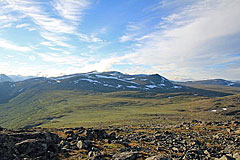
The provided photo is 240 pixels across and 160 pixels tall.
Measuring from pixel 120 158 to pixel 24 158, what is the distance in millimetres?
9746

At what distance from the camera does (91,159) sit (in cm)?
1803

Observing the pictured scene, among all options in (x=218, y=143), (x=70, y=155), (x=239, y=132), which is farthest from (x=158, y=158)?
(x=239, y=132)

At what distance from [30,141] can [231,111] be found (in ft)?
486

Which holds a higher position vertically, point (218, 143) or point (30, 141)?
point (30, 141)

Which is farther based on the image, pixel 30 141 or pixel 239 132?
pixel 239 132

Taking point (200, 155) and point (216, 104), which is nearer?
point (200, 155)

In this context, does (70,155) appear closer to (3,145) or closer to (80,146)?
(80,146)

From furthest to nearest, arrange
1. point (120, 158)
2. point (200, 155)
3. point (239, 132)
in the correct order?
point (239, 132), point (200, 155), point (120, 158)

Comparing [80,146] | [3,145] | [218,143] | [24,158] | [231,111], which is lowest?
[231,111]

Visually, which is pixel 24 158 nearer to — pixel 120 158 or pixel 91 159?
pixel 91 159

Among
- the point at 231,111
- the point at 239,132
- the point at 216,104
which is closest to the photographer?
the point at 239,132

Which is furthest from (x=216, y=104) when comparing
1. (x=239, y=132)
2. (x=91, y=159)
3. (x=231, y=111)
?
(x=91, y=159)

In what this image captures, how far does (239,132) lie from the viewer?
36.8 metres

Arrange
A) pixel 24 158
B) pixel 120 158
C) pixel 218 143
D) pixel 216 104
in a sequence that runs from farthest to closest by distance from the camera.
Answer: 1. pixel 216 104
2. pixel 218 143
3. pixel 120 158
4. pixel 24 158
